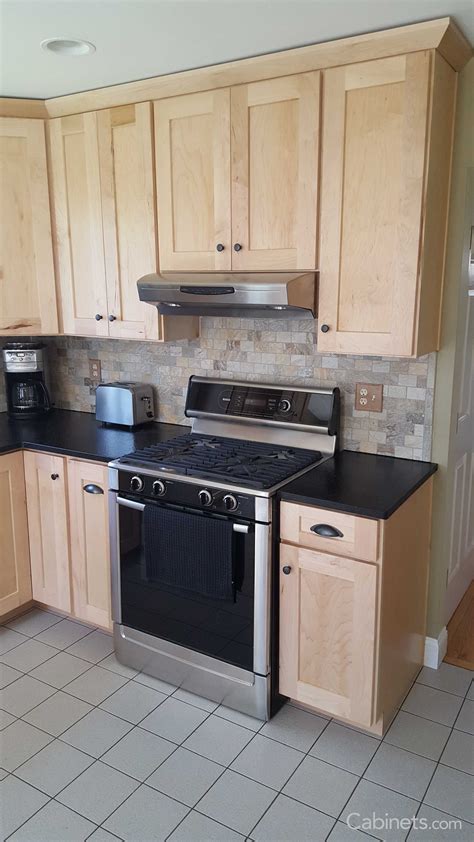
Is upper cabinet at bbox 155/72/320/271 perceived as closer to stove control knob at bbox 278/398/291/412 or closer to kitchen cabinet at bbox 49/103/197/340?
kitchen cabinet at bbox 49/103/197/340

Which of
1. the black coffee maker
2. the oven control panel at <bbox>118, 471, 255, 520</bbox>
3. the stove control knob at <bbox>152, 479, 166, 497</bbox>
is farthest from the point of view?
the black coffee maker

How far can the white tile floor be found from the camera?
1.86 meters

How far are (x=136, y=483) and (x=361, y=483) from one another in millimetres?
833

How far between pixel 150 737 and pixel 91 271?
75.7 inches

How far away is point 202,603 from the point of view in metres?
2.33

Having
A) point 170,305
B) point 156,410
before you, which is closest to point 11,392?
point 156,410

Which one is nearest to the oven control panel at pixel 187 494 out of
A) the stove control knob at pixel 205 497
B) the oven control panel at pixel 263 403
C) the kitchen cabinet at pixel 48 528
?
the stove control knob at pixel 205 497

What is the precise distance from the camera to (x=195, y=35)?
6.73 ft

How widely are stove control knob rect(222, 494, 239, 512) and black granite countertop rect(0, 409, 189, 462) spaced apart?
1.89 ft

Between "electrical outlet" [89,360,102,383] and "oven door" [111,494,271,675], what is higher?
"electrical outlet" [89,360,102,383]

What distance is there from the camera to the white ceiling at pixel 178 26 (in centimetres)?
184

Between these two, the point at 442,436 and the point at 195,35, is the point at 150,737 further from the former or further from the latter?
the point at 195,35

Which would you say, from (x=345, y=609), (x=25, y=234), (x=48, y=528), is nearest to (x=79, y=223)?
(x=25, y=234)

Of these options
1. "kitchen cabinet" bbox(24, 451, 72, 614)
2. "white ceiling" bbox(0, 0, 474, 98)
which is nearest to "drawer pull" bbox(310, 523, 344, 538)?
"kitchen cabinet" bbox(24, 451, 72, 614)
